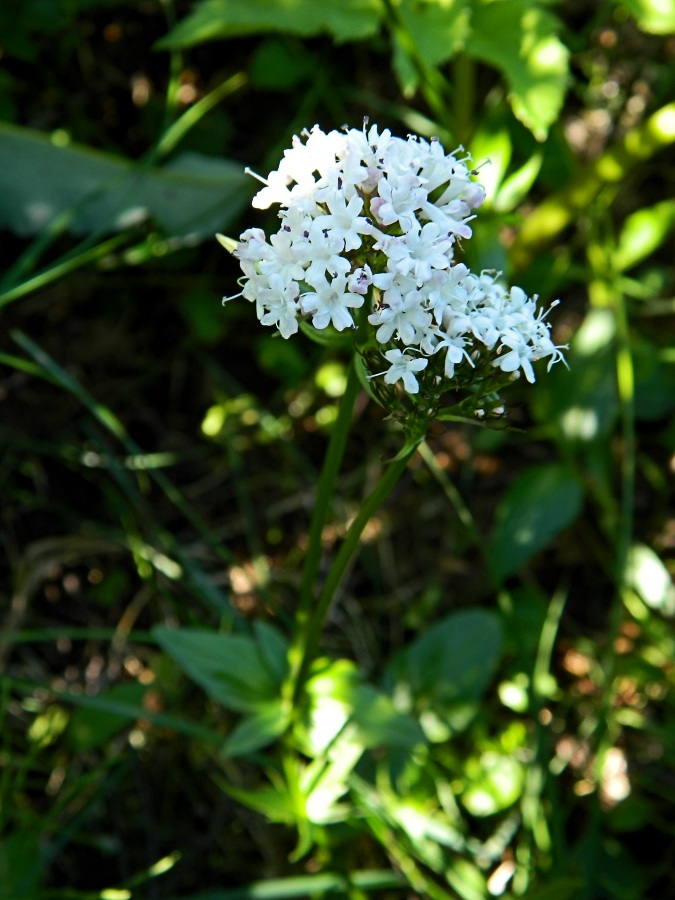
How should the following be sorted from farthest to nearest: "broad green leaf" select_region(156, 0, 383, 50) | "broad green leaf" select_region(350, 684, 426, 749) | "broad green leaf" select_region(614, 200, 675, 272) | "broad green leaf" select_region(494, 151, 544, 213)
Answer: "broad green leaf" select_region(614, 200, 675, 272)
"broad green leaf" select_region(156, 0, 383, 50)
"broad green leaf" select_region(494, 151, 544, 213)
"broad green leaf" select_region(350, 684, 426, 749)

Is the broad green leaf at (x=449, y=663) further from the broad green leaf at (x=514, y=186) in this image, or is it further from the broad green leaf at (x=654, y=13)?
the broad green leaf at (x=654, y=13)

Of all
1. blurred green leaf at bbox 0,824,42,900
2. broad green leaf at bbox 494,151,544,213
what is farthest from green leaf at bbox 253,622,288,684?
broad green leaf at bbox 494,151,544,213

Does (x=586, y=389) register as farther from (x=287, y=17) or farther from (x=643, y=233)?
(x=287, y=17)

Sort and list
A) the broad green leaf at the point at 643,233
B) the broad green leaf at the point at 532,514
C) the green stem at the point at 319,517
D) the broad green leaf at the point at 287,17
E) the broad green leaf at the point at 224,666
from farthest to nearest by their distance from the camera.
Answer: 1. the broad green leaf at the point at 643,233
2. the broad green leaf at the point at 532,514
3. the broad green leaf at the point at 287,17
4. the broad green leaf at the point at 224,666
5. the green stem at the point at 319,517

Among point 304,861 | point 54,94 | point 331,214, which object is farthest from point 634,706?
point 54,94

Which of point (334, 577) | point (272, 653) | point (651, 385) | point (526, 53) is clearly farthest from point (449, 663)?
point (526, 53)

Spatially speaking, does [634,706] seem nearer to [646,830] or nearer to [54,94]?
[646,830]

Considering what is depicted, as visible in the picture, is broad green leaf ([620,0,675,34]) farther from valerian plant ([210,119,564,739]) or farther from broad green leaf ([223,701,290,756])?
broad green leaf ([223,701,290,756])

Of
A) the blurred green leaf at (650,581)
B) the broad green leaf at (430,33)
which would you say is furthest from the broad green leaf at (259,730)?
the broad green leaf at (430,33)
